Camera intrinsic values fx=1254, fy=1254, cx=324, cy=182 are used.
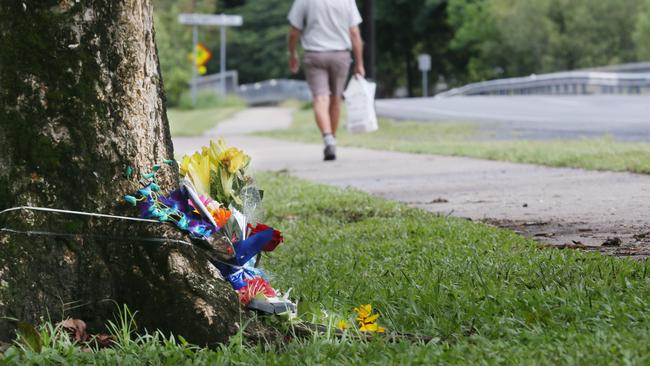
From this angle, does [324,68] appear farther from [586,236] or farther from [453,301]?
[453,301]

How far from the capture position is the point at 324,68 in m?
12.6

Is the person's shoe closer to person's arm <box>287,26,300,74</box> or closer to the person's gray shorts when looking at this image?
the person's gray shorts

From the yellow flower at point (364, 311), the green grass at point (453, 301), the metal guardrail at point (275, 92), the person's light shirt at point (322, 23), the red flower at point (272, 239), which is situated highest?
the person's light shirt at point (322, 23)

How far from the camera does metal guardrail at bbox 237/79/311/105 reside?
204 ft

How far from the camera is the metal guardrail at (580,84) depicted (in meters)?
36.2

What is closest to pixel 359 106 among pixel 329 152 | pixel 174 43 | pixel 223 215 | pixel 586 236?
pixel 329 152

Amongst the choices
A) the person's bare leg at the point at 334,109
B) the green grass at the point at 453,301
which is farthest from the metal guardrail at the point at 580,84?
the green grass at the point at 453,301

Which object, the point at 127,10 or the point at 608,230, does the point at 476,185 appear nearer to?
the point at 608,230

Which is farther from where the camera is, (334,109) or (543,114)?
(543,114)

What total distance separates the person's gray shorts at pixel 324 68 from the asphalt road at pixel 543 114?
15.3 feet

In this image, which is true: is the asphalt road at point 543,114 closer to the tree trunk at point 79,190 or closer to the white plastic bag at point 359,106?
the white plastic bag at point 359,106

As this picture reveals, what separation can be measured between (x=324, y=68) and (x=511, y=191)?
13.8 feet

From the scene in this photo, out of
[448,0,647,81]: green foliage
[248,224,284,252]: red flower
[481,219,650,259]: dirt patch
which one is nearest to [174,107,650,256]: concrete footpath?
[481,219,650,259]: dirt patch

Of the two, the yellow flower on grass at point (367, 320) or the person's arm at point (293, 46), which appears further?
the person's arm at point (293, 46)
